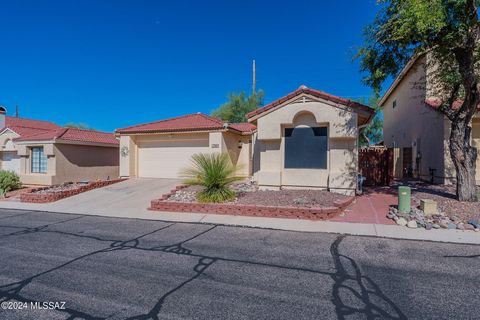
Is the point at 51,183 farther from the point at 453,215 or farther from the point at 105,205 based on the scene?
the point at 453,215

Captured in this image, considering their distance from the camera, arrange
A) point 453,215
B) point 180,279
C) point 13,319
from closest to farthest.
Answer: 1. point 13,319
2. point 180,279
3. point 453,215

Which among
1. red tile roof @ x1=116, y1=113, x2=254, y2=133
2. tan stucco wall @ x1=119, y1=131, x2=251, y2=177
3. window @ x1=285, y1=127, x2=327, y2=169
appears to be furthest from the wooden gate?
red tile roof @ x1=116, y1=113, x2=254, y2=133

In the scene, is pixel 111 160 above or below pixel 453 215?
above

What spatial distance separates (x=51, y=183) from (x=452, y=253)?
62.2 ft

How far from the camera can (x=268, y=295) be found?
4.06 m

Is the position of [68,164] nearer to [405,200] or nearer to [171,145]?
[171,145]

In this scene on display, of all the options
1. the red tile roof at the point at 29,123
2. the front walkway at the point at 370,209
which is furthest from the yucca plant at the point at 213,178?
the red tile roof at the point at 29,123

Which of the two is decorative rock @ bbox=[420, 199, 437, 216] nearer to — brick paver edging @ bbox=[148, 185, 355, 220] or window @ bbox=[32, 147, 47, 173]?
brick paver edging @ bbox=[148, 185, 355, 220]

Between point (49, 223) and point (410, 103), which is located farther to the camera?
point (410, 103)

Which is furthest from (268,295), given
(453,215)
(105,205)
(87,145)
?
(87,145)

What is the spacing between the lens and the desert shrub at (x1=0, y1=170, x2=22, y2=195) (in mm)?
15828

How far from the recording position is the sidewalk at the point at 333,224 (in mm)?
6945

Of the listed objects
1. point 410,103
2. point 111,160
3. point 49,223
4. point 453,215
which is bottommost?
point 49,223

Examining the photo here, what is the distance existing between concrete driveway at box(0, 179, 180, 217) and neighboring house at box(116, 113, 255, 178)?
1.69 meters
